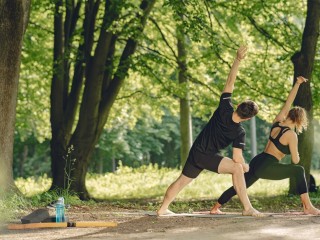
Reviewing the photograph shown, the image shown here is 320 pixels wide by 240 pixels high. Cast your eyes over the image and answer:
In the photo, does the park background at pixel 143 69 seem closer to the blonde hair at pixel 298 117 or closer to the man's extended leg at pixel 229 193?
the man's extended leg at pixel 229 193

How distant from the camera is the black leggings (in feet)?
34.3

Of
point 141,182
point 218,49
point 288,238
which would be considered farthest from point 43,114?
point 288,238

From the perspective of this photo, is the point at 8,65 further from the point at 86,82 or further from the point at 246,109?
the point at 86,82

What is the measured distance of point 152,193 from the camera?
917 inches

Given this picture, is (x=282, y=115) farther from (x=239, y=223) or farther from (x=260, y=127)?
(x=260, y=127)

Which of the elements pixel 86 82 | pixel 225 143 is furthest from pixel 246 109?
pixel 86 82

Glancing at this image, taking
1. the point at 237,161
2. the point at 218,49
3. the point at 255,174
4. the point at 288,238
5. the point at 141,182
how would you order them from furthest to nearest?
the point at 141,182, the point at 218,49, the point at 255,174, the point at 237,161, the point at 288,238

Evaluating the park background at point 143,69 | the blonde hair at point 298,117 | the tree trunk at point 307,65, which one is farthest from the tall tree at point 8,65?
the tree trunk at point 307,65

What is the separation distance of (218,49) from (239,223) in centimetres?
865

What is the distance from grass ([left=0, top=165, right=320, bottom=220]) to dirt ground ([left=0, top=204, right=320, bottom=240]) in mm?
1887

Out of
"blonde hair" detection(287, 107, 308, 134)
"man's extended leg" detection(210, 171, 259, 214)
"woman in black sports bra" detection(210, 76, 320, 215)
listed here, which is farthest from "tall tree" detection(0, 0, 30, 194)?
"blonde hair" detection(287, 107, 308, 134)

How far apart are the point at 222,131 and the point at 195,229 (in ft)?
5.25

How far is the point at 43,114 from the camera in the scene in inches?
1209

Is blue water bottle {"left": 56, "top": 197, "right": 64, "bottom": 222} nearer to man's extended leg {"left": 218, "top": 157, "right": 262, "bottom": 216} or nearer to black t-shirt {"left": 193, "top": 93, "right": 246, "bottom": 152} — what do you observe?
black t-shirt {"left": 193, "top": 93, "right": 246, "bottom": 152}
